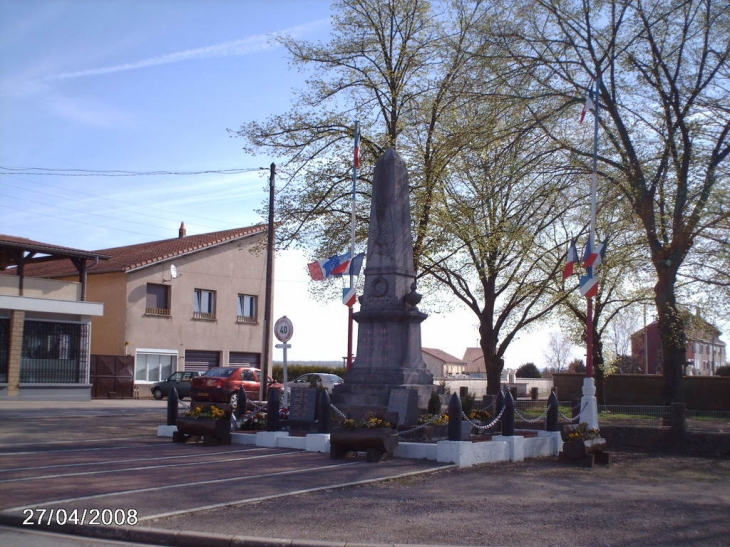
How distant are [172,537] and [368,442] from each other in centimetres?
543

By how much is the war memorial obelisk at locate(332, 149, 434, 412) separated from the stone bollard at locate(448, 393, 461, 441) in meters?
2.23

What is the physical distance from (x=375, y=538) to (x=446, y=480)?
3919 mm

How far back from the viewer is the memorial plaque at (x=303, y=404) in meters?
16.0

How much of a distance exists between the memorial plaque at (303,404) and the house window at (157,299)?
2627cm

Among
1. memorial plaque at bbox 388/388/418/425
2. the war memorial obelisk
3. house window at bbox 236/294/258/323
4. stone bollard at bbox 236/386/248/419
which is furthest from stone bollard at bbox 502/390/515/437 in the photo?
house window at bbox 236/294/258/323

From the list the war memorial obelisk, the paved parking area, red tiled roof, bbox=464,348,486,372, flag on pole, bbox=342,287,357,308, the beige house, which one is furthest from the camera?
red tiled roof, bbox=464,348,486,372

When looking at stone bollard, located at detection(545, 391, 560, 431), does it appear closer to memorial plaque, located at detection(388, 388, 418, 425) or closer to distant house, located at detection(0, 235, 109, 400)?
memorial plaque, located at detection(388, 388, 418, 425)

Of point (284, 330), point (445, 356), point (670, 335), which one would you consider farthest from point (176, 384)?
point (445, 356)

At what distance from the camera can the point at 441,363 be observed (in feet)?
269

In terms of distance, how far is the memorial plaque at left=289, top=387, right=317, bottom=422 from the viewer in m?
16.0

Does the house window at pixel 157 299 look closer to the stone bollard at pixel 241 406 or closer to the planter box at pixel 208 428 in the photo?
the stone bollard at pixel 241 406

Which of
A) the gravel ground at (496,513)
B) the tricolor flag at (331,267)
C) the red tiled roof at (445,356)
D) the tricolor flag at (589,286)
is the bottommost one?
the gravel ground at (496,513)

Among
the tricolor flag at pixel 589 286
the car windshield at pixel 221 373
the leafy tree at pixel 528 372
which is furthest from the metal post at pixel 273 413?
the leafy tree at pixel 528 372

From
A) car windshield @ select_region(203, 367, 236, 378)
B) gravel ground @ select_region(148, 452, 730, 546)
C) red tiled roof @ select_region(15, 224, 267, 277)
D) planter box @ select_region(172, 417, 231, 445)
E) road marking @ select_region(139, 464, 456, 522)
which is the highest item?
red tiled roof @ select_region(15, 224, 267, 277)
